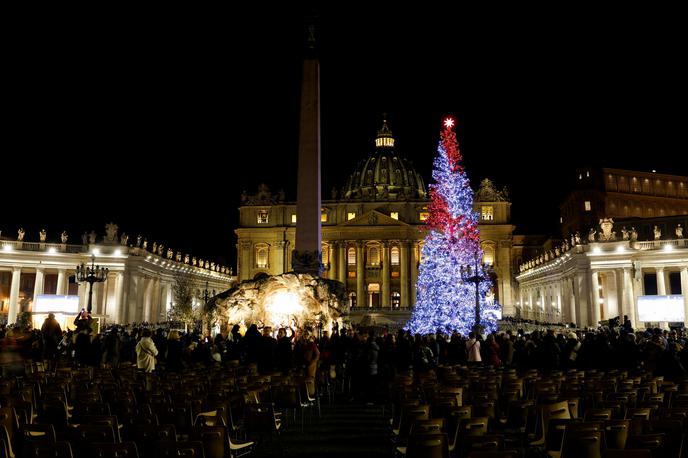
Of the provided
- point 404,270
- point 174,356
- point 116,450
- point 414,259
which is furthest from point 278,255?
point 116,450

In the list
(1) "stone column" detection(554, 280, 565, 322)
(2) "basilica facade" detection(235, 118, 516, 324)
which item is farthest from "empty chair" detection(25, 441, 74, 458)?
(2) "basilica facade" detection(235, 118, 516, 324)

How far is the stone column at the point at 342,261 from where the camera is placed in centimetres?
9044

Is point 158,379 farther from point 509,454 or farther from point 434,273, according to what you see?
point 434,273

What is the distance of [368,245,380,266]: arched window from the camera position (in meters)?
93.4

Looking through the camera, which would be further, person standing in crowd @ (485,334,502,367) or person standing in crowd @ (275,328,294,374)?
person standing in crowd @ (485,334,502,367)

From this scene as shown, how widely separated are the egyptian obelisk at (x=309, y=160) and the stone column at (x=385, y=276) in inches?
2309

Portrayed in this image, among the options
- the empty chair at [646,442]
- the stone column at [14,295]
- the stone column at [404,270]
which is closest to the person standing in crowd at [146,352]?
the empty chair at [646,442]

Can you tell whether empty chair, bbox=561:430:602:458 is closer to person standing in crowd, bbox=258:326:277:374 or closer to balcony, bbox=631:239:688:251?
person standing in crowd, bbox=258:326:277:374

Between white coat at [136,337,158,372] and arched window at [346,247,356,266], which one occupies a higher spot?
arched window at [346,247,356,266]

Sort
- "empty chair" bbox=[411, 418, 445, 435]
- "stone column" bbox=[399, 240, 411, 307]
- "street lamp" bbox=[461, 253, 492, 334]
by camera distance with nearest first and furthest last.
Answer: "empty chair" bbox=[411, 418, 445, 435] → "street lamp" bbox=[461, 253, 492, 334] → "stone column" bbox=[399, 240, 411, 307]

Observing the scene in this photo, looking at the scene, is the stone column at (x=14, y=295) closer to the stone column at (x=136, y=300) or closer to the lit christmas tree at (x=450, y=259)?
the stone column at (x=136, y=300)

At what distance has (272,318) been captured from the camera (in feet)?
98.1

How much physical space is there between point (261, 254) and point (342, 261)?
1394cm

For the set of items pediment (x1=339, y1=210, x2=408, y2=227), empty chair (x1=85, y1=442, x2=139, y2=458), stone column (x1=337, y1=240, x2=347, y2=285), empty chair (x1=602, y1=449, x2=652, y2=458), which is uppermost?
pediment (x1=339, y1=210, x2=408, y2=227)
